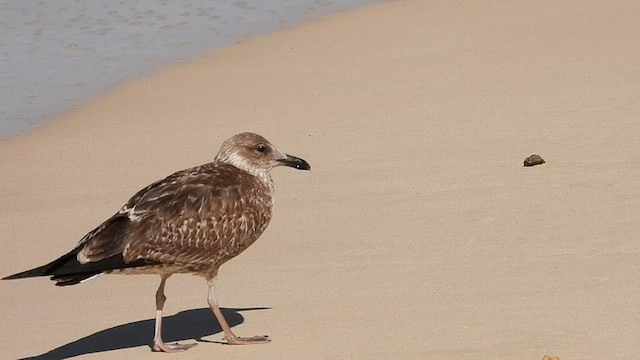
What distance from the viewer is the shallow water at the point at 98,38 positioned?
16016 mm

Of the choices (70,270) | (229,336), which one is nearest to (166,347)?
(229,336)

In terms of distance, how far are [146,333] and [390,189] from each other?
2.97m

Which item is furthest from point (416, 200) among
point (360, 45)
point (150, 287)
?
point (360, 45)

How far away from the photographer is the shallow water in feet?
52.5

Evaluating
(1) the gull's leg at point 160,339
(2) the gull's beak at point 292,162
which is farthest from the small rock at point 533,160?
(1) the gull's leg at point 160,339

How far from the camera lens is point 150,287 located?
9.63 m

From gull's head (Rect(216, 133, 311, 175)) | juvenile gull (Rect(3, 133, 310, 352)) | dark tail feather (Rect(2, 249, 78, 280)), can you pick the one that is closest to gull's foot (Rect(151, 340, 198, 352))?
juvenile gull (Rect(3, 133, 310, 352))

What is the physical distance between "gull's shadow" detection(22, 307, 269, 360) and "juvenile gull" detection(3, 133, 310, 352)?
0.92ft

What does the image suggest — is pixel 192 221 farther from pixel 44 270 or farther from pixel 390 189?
pixel 390 189

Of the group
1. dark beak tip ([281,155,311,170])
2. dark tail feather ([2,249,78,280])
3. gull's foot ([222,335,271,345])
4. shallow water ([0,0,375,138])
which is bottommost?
gull's foot ([222,335,271,345])

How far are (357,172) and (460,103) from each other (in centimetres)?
221

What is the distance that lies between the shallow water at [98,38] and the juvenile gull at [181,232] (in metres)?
6.55

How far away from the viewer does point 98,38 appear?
18.7 meters

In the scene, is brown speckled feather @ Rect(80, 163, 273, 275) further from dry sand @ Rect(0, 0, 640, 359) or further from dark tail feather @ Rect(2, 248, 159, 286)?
dry sand @ Rect(0, 0, 640, 359)
